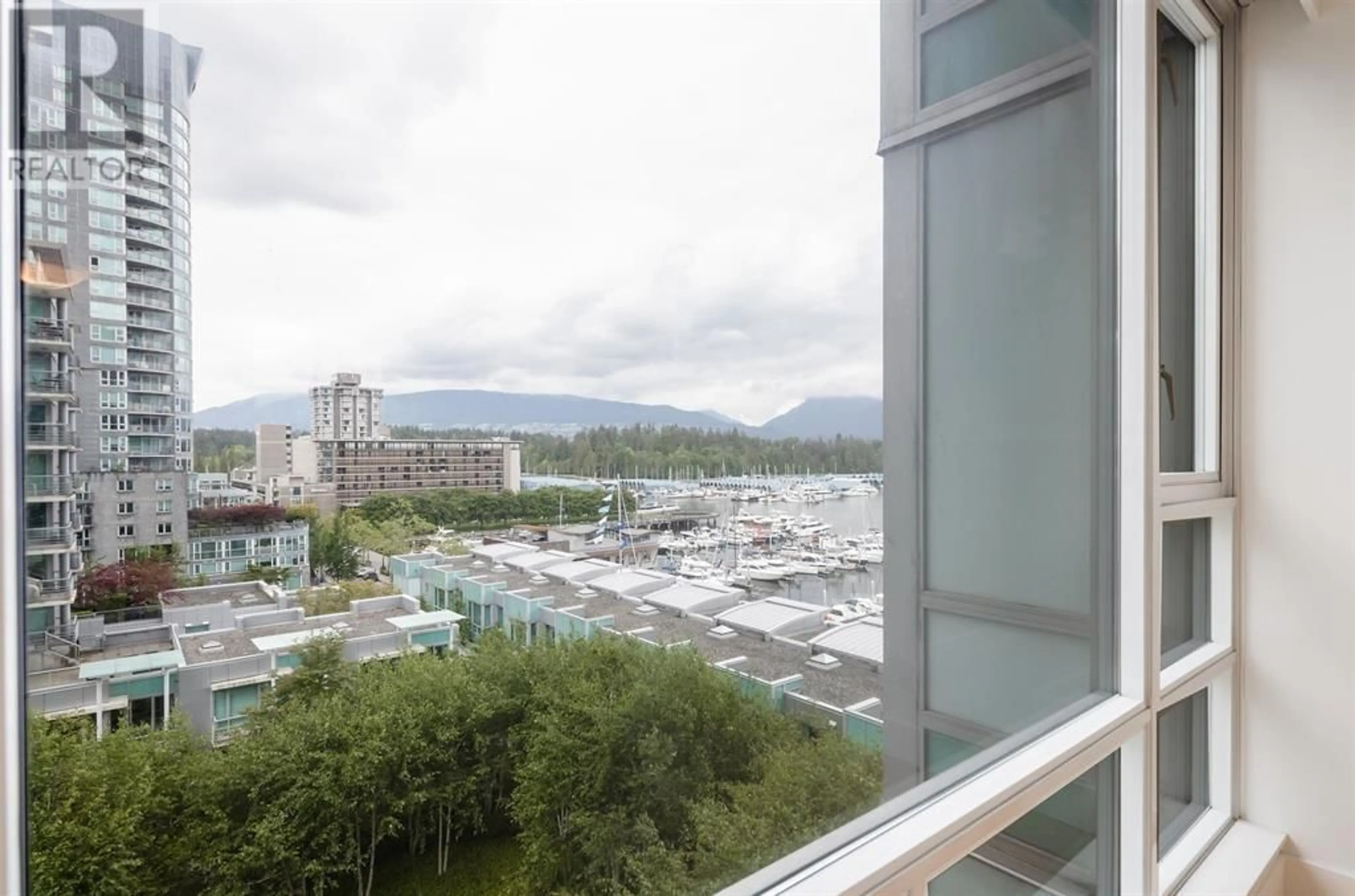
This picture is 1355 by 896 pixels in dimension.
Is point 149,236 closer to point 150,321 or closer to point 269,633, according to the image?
point 150,321

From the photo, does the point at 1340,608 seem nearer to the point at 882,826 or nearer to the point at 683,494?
the point at 882,826

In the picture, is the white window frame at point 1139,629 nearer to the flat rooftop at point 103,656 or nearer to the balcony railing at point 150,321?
the flat rooftop at point 103,656

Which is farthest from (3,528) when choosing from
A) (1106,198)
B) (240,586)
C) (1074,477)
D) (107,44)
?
(1106,198)

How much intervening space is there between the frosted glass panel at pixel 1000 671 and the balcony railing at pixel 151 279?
134 centimetres

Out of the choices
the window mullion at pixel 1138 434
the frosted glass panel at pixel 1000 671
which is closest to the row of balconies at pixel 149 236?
the frosted glass panel at pixel 1000 671

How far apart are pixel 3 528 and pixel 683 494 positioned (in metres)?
0.73

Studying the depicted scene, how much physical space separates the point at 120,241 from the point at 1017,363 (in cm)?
149

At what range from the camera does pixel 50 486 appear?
50 centimetres

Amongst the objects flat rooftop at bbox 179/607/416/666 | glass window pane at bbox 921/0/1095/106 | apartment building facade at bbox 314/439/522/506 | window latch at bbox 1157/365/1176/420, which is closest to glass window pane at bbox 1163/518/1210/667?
window latch at bbox 1157/365/1176/420

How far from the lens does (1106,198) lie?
1.48m

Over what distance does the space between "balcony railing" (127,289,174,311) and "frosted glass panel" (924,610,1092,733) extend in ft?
4.37

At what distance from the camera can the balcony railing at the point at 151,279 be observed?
1.74 feet

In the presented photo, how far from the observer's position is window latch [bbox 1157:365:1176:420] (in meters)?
1.73

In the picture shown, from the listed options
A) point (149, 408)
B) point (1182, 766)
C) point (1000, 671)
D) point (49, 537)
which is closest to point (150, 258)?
point (149, 408)
